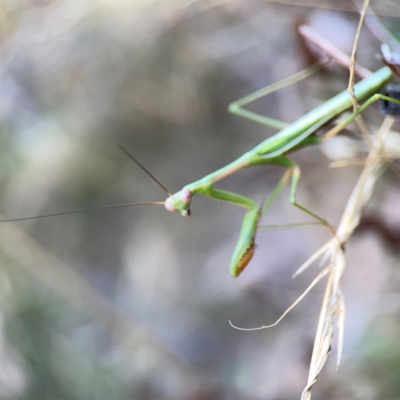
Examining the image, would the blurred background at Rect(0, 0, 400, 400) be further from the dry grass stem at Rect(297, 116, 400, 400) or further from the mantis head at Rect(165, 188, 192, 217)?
the mantis head at Rect(165, 188, 192, 217)

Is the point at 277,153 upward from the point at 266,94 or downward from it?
downward

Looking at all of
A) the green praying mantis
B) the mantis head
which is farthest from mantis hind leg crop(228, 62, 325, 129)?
the mantis head

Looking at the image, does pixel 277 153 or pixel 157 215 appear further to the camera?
pixel 157 215

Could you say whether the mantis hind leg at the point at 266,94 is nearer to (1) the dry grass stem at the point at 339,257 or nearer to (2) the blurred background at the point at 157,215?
(2) the blurred background at the point at 157,215

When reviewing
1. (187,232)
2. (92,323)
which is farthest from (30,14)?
(92,323)

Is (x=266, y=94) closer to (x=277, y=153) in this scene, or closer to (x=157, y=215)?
(x=277, y=153)

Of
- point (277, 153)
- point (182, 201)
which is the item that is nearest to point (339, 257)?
point (277, 153)

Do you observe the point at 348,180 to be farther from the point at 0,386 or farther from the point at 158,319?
the point at 0,386

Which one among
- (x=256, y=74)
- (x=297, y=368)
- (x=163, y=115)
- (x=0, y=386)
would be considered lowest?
(x=0, y=386)

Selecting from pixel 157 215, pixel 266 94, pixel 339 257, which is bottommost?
pixel 339 257
